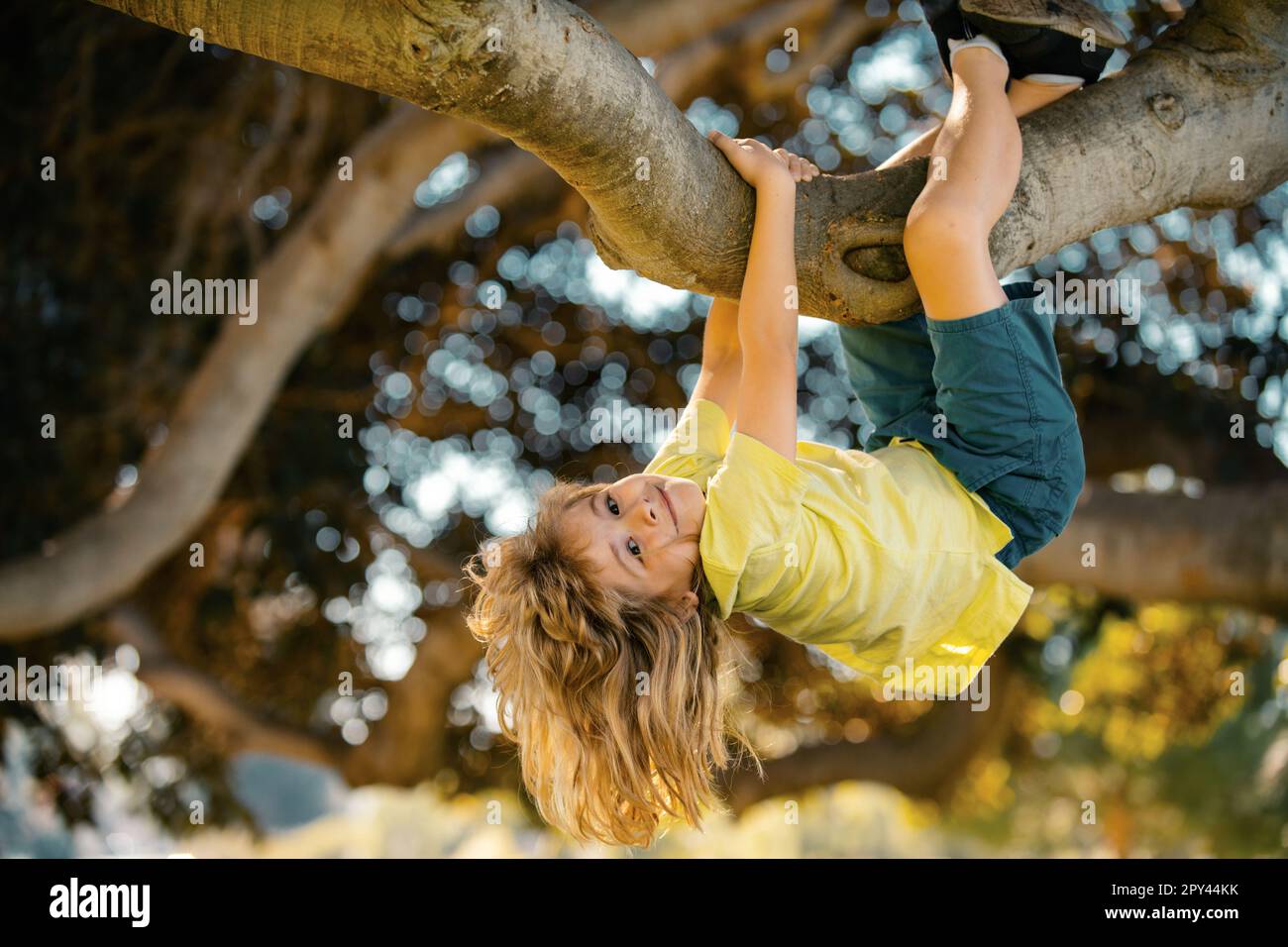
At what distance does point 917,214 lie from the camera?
244 cm

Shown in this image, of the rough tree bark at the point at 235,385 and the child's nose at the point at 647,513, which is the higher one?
the rough tree bark at the point at 235,385

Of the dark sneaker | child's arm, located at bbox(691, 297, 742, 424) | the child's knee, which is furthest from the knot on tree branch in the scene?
child's arm, located at bbox(691, 297, 742, 424)

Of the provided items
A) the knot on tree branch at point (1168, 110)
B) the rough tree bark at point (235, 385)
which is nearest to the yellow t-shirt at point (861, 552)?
the knot on tree branch at point (1168, 110)

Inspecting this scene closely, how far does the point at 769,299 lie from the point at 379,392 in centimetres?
484

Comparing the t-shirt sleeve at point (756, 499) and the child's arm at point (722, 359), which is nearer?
the t-shirt sleeve at point (756, 499)

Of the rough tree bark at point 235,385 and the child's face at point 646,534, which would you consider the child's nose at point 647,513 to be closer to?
the child's face at point 646,534

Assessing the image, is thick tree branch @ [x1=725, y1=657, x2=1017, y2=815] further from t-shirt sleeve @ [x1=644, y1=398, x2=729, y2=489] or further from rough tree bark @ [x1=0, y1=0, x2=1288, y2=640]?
rough tree bark @ [x1=0, y1=0, x2=1288, y2=640]

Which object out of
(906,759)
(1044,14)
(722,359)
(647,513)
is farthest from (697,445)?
(906,759)

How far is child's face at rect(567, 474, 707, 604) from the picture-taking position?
2.82m

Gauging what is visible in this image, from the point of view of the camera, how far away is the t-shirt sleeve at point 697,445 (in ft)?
10.0

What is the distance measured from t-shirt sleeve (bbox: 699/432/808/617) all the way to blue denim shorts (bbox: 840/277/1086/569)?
0.40 meters

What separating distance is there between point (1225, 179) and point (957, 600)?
3.67 ft
